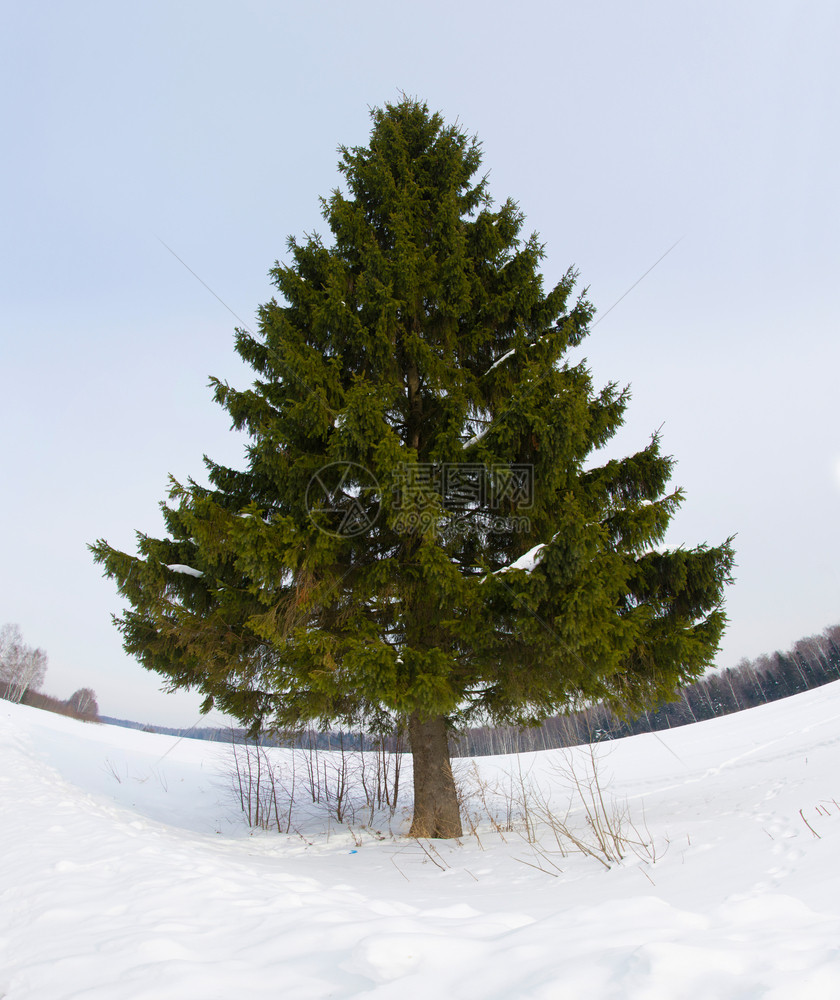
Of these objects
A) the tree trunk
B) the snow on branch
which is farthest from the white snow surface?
the snow on branch

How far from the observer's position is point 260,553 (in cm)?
503

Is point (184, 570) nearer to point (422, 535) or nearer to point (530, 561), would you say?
point (422, 535)

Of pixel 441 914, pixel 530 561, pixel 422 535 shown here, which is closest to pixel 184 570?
pixel 422 535

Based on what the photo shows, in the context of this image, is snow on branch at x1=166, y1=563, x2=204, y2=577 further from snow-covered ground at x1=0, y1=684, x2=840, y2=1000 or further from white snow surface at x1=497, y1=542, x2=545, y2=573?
white snow surface at x1=497, y1=542, x2=545, y2=573

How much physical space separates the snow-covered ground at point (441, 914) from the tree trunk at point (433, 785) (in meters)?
0.31

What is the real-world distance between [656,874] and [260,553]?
421cm

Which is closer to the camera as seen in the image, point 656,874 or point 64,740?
point 656,874

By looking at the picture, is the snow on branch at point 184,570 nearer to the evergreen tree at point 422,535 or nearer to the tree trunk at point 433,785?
the evergreen tree at point 422,535

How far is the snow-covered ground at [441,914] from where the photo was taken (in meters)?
1.47

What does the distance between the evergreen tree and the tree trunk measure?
22mm

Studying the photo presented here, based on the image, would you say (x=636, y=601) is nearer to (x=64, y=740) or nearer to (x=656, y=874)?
(x=656, y=874)

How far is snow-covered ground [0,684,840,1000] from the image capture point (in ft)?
4.84

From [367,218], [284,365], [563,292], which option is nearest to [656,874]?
[284,365]

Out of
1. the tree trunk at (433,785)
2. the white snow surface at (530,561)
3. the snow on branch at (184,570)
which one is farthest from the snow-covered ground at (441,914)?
the snow on branch at (184,570)
